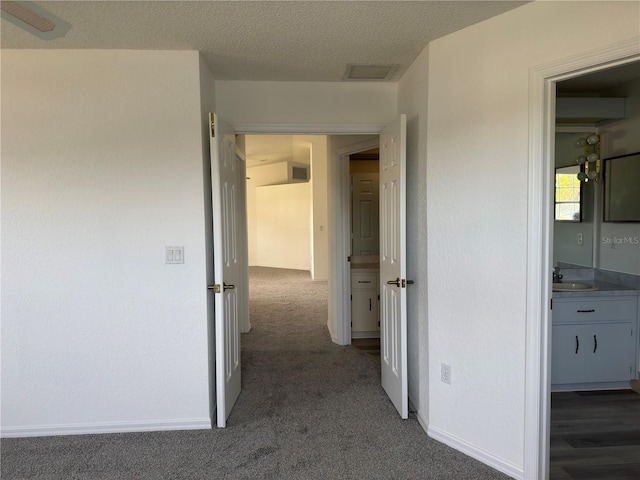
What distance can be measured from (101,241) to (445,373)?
7.61ft

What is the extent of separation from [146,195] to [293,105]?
1.30 metres

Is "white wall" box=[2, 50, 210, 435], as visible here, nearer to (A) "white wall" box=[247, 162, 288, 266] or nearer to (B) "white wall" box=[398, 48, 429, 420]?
A: (B) "white wall" box=[398, 48, 429, 420]

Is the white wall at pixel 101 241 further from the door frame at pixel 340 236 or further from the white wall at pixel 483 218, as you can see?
the door frame at pixel 340 236

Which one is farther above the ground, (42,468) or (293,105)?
(293,105)

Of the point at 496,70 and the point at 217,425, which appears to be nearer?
the point at 496,70

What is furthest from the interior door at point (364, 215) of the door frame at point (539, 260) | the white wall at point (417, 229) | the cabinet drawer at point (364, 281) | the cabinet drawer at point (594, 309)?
the door frame at point (539, 260)

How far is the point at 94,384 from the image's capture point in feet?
8.61

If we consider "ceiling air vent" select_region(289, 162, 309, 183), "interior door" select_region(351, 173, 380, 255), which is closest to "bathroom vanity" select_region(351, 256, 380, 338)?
"interior door" select_region(351, 173, 380, 255)

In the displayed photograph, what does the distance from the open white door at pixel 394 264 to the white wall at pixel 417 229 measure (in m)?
0.11

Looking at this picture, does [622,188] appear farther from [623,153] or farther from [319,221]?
[319,221]

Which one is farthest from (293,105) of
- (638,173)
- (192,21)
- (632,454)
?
(632,454)

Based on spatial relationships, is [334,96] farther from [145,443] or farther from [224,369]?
[145,443]

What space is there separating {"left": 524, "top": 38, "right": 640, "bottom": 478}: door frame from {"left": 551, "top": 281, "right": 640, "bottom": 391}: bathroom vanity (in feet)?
3.75

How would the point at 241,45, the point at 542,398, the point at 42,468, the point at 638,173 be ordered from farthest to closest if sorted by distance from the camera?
the point at 638,173
the point at 241,45
the point at 42,468
the point at 542,398
